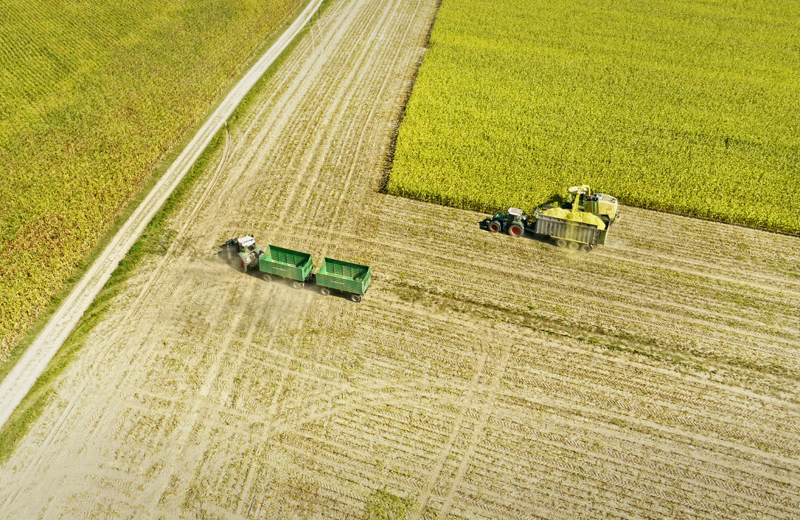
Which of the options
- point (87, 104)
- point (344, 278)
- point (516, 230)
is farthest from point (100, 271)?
point (516, 230)

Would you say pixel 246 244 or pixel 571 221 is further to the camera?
pixel 571 221

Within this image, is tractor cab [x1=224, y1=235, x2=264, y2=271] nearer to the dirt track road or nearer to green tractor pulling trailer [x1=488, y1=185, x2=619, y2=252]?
the dirt track road

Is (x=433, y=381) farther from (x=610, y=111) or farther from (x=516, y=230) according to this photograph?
(x=610, y=111)

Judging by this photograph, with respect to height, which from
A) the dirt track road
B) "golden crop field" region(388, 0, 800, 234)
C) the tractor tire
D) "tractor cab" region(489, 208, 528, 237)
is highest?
"golden crop field" region(388, 0, 800, 234)

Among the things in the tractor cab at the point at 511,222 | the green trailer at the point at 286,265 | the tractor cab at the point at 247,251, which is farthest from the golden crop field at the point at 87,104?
the tractor cab at the point at 511,222

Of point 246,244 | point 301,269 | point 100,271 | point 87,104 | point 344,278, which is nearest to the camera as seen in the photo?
point 344,278

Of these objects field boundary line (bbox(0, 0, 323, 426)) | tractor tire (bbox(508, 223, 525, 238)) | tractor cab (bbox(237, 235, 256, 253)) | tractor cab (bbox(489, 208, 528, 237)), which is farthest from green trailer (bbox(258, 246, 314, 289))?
tractor tire (bbox(508, 223, 525, 238))
